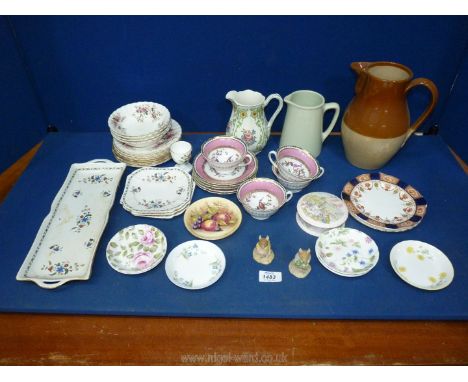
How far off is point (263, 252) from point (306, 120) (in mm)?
451

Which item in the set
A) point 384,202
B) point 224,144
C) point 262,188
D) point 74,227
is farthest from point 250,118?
point 74,227

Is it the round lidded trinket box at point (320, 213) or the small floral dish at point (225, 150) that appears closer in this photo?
the round lidded trinket box at point (320, 213)

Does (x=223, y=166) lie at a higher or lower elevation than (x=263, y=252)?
higher

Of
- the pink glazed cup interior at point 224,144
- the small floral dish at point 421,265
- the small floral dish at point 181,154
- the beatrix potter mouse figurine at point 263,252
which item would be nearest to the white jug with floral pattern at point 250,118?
the pink glazed cup interior at point 224,144

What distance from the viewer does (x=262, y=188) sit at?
113 cm

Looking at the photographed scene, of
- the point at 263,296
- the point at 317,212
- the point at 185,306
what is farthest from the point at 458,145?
the point at 185,306

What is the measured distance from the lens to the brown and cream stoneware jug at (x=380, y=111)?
1.06m

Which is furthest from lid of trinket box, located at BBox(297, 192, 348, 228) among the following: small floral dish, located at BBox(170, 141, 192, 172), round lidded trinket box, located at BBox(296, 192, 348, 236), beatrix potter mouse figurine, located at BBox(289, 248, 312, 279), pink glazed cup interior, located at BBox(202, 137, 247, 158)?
small floral dish, located at BBox(170, 141, 192, 172)

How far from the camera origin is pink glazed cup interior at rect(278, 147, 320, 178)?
1.18 metres

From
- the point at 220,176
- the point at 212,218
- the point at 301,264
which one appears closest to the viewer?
the point at 301,264

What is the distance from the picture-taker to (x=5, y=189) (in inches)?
49.3

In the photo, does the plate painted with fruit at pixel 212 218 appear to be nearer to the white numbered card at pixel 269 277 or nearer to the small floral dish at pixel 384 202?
the white numbered card at pixel 269 277

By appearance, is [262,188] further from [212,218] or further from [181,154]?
[181,154]
